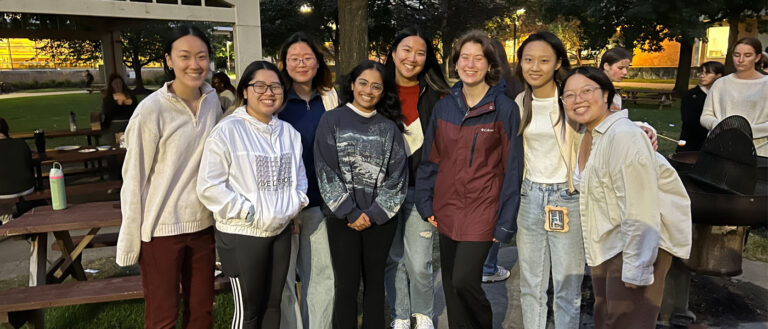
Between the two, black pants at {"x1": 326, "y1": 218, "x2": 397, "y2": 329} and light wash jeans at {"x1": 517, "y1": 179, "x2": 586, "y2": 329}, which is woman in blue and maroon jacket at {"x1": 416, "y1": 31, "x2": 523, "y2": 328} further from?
black pants at {"x1": 326, "y1": 218, "x2": 397, "y2": 329}

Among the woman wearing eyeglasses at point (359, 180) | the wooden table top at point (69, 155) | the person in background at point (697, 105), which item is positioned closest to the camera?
the woman wearing eyeglasses at point (359, 180)

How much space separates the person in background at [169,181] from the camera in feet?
8.46

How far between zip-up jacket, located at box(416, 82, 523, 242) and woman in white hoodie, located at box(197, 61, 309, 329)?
0.88 metres

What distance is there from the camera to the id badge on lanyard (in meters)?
2.88

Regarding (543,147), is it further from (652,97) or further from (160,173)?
(652,97)

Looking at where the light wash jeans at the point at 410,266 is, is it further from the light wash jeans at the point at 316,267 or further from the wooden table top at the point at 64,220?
the wooden table top at the point at 64,220

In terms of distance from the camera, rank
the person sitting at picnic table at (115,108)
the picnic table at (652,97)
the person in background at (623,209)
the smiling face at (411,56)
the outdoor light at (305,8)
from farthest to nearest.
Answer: the outdoor light at (305,8)
the picnic table at (652,97)
the person sitting at picnic table at (115,108)
the smiling face at (411,56)
the person in background at (623,209)

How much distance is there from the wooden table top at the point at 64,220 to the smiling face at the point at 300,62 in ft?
5.79

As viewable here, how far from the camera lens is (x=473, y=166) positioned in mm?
2947

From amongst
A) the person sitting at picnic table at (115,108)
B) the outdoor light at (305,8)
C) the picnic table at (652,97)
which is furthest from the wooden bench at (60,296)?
the outdoor light at (305,8)

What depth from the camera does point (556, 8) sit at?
73.3ft

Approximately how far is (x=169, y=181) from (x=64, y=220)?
1.65m

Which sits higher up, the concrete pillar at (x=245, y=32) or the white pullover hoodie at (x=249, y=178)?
the concrete pillar at (x=245, y=32)

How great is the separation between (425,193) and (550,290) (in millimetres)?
1922
